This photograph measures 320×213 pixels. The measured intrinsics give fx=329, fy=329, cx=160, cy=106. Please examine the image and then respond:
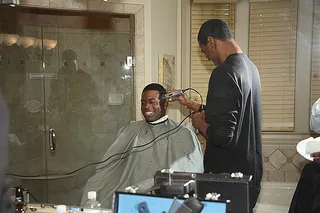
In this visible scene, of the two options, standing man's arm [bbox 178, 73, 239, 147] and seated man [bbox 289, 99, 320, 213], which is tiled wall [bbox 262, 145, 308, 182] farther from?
standing man's arm [bbox 178, 73, 239, 147]

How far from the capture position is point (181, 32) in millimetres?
1877

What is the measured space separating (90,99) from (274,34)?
1386 millimetres

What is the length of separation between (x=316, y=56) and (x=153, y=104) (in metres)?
1.05

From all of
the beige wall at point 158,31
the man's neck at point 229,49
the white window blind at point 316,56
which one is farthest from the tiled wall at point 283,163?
the beige wall at point 158,31

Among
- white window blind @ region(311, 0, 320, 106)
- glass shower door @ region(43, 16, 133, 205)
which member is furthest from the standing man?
glass shower door @ region(43, 16, 133, 205)

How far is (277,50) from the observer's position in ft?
6.50

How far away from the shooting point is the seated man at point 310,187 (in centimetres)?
151

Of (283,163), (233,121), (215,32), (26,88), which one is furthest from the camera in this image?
(26,88)

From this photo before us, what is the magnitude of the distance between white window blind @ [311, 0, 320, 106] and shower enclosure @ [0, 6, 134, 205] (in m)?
1.12

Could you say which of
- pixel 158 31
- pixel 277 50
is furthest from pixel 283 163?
pixel 158 31

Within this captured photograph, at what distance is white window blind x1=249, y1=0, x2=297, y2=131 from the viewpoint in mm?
1800

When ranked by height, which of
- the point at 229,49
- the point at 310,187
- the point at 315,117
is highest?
the point at 229,49

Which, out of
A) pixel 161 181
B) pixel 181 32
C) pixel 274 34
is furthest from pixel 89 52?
pixel 161 181

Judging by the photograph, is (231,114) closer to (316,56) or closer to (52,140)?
(316,56)
